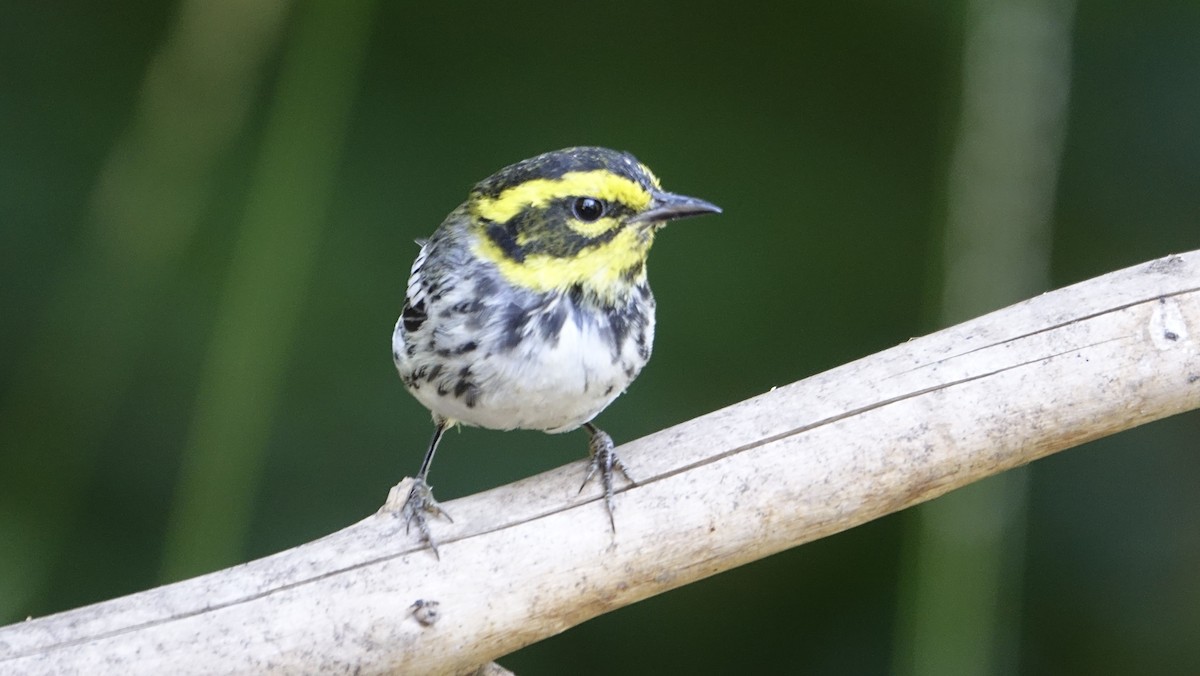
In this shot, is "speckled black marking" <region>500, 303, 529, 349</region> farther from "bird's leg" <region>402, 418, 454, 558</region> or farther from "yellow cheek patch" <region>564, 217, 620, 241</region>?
"bird's leg" <region>402, 418, 454, 558</region>

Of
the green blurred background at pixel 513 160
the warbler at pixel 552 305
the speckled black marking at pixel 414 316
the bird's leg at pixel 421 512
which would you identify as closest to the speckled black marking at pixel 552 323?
the warbler at pixel 552 305

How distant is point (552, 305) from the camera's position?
225 centimetres

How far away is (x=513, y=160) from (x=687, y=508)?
59.7 inches

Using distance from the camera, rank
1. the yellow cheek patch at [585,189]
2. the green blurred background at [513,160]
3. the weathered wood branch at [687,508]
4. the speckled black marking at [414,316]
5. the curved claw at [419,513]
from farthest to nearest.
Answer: the green blurred background at [513,160] → the speckled black marking at [414,316] → the yellow cheek patch at [585,189] → the curved claw at [419,513] → the weathered wood branch at [687,508]

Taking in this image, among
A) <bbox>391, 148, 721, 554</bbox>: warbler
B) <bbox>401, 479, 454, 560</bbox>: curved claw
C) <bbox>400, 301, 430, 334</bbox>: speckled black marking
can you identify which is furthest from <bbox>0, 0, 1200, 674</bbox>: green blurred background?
<bbox>401, 479, 454, 560</bbox>: curved claw

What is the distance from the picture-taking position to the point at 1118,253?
3314mm

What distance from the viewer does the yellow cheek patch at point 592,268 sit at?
7.43 feet

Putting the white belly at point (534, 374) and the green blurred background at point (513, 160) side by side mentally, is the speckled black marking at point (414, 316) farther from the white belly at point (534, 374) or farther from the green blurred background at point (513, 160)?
the green blurred background at point (513, 160)

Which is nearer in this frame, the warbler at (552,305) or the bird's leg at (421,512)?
the bird's leg at (421,512)

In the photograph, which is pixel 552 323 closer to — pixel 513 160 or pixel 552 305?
pixel 552 305

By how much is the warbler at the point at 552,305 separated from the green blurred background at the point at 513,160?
1.00m

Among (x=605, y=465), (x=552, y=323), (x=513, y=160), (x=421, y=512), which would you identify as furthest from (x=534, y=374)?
(x=513, y=160)

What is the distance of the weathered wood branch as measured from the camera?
1989 millimetres

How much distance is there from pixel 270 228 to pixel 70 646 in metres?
1.41
